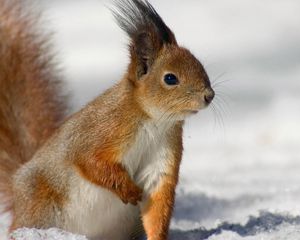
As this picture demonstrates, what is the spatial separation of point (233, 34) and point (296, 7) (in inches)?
40.3

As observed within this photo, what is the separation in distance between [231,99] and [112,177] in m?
3.15

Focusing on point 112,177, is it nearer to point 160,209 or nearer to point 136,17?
point 160,209

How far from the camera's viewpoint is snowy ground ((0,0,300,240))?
18.0ft

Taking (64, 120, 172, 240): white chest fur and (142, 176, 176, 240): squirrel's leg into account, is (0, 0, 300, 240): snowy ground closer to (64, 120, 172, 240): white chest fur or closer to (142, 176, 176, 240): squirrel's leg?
(142, 176, 176, 240): squirrel's leg

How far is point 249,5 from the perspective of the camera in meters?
10.3

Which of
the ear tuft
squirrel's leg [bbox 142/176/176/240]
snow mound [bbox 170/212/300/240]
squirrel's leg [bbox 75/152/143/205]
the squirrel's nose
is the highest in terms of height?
the ear tuft

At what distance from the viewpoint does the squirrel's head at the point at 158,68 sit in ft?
15.0

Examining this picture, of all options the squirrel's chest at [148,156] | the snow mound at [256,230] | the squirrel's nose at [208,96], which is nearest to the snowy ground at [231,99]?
the snow mound at [256,230]

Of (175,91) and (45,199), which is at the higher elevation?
(175,91)

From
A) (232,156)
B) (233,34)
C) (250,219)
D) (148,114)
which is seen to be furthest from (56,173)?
(233,34)

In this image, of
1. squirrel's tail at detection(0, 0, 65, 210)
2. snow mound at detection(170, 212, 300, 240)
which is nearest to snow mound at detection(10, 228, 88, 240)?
snow mound at detection(170, 212, 300, 240)

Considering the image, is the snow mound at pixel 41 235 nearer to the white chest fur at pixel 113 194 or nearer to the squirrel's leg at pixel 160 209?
the white chest fur at pixel 113 194

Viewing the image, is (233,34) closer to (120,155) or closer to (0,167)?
(0,167)

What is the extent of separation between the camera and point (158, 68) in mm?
4699
